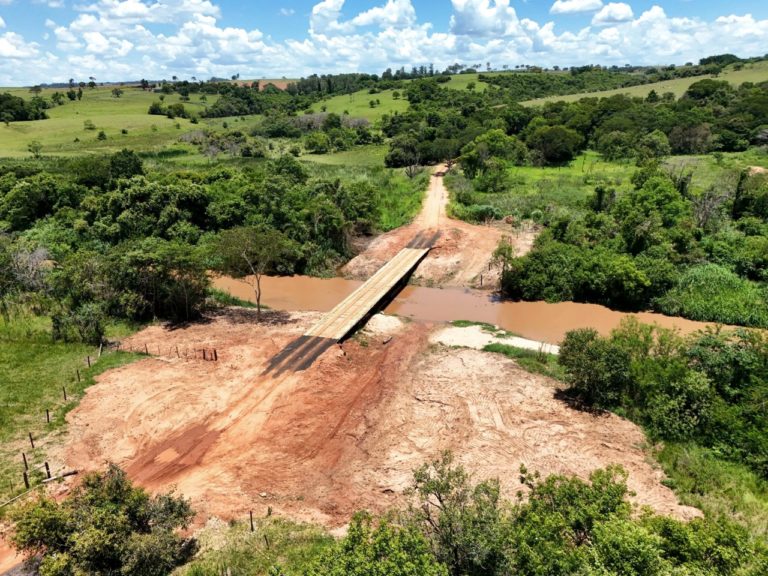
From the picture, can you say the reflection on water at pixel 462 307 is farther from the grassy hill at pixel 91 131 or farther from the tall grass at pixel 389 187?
the grassy hill at pixel 91 131

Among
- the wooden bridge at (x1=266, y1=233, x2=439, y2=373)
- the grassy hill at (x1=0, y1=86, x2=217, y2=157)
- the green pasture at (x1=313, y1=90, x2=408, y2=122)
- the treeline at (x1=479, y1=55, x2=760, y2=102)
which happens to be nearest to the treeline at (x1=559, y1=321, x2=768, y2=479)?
the wooden bridge at (x1=266, y1=233, x2=439, y2=373)

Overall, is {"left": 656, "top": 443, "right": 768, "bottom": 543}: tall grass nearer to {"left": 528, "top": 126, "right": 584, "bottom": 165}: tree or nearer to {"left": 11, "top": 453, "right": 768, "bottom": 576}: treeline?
{"left": 11, "top": 453, "right": 768, "bottom": 576}: treeline

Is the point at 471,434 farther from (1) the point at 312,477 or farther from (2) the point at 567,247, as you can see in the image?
(2) the point at 567,247

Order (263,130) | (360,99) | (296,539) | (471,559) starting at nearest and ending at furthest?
1. (471,559)
2. (296,539)
3. (263,130)
4. (360,99)

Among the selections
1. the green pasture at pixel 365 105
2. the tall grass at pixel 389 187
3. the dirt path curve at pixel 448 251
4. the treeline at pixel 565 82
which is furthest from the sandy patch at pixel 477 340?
the treeline at pixel 565 82

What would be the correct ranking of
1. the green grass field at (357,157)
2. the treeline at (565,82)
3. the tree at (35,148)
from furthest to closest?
the treeline at (565,82) → the green grass field at (357,157) → the tree at (35,148)

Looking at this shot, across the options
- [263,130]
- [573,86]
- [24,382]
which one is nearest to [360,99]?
[263,130]
